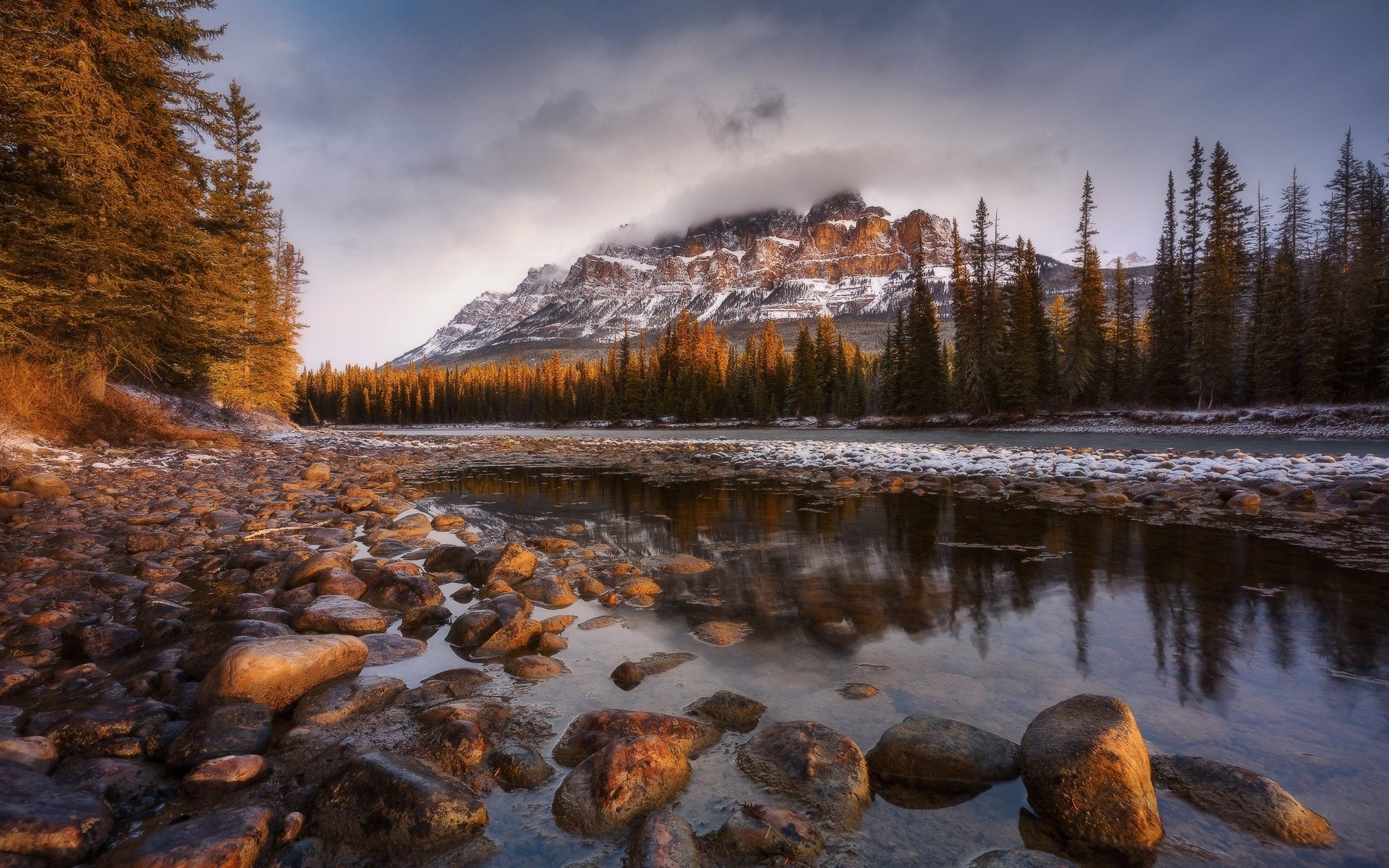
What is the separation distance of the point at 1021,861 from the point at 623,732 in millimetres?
1890

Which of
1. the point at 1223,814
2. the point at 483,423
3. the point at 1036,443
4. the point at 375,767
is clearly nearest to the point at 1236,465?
the point at 1036,443

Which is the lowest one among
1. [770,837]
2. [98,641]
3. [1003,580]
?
[1003,580]

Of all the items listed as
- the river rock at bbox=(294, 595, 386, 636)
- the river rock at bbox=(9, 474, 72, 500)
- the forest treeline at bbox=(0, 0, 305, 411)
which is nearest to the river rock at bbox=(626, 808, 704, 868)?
the river rock at bbox=(294, 595, 386, 636)

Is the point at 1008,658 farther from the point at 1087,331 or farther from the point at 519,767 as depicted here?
the point at 1087,331

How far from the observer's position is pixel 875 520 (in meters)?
10.1

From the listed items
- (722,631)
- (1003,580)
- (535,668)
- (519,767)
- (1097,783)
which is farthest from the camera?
(1003,580)

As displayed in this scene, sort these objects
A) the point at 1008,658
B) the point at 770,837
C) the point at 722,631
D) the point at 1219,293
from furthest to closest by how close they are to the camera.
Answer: the point at 1219,293
the point at 722,631
the point at 1008,658
the point at 770,837

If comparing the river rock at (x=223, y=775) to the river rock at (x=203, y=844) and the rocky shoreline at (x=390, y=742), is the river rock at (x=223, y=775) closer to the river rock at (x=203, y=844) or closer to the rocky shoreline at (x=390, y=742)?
the rocky shoreline at (x=390, y=742)

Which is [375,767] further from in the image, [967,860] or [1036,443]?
[1036,443]

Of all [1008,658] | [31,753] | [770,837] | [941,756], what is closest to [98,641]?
[31,753]

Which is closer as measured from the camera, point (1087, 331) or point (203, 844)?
point (203, 844)

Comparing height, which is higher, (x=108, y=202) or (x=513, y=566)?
(x=108, y=202)

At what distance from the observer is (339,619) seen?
4742mm

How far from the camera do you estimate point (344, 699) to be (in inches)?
139
